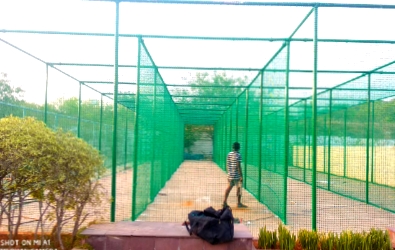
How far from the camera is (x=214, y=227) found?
4191mm

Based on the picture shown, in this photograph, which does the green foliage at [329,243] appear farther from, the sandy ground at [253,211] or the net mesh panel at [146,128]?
the net mesh panel at [146,128]

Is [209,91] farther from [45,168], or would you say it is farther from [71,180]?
[45,168]

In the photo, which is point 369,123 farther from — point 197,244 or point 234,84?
point 197,244

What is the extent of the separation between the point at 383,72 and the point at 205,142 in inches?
190

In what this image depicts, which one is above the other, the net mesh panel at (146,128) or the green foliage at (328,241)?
the net mesh panel at (146,128)

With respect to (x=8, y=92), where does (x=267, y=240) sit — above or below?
below

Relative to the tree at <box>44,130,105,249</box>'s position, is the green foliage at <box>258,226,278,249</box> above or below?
below

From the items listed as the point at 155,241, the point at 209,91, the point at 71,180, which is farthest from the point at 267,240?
the point at 209,91

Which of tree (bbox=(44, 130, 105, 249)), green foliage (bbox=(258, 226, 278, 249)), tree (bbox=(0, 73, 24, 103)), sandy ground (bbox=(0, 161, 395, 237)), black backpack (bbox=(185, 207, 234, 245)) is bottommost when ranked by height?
sandy ground (bbox=(0, 161, 395, 237))

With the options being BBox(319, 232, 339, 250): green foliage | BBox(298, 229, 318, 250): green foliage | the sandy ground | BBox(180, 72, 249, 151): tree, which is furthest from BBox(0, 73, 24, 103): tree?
BBox(319, 232, 339, 250): green foliage

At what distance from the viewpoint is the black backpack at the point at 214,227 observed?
4133 mm

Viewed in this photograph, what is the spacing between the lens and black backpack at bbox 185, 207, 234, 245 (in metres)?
4.13

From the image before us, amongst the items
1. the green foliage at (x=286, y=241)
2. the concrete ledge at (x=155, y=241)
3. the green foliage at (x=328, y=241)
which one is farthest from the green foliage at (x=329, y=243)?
the concrete ledge at (x=155, y=241)

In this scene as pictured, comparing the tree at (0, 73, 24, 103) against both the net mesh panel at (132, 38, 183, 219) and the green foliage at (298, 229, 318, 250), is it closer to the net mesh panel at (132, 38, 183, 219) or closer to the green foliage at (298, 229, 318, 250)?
the net mesh panel at (132, 38, 183, 219)
